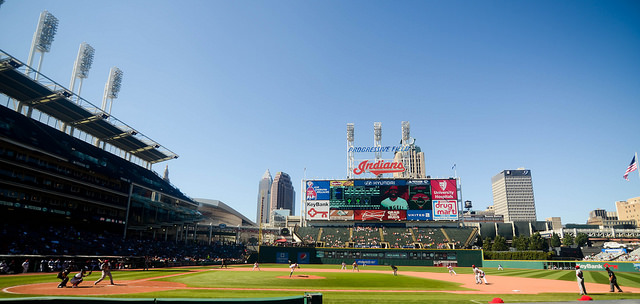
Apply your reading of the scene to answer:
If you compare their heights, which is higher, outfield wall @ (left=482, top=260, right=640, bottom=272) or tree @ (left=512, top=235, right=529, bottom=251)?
tree @ (left=512, top=235, right=529, bottom=251)

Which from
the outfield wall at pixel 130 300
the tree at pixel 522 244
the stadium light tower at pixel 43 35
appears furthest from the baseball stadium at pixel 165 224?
the outfield wall at pixel 130 300

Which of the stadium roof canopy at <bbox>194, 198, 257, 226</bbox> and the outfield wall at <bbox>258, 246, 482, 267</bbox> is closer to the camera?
the outfield wall at <bbox>258, 246, 482, 267</bbox>

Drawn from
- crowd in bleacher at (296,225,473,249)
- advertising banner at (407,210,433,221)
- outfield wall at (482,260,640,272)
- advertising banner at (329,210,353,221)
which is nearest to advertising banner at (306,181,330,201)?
advertising banner at (329,210,353,221)

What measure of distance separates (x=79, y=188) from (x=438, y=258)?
66.5 meters

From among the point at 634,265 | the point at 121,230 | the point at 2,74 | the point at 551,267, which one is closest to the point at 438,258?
the point at 551,267

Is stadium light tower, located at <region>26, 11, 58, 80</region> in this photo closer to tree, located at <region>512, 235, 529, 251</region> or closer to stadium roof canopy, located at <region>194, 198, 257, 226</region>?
stadium roof canopy, located at <region>194, 198, 257, 226</region>

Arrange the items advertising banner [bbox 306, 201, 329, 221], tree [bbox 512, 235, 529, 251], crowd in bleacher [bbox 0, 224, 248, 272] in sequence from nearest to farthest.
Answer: crowd in bleacher [bbox 0, 224, 248, 272], tree [bbox 512, 235, 529, 251], advertising banner [bbox 306, 201, 329, 221]

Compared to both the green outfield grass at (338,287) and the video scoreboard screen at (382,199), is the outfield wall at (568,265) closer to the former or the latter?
the green outfield grass at (338,287)

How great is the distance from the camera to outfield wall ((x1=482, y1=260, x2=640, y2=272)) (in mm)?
44388

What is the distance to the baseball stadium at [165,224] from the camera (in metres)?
36.6

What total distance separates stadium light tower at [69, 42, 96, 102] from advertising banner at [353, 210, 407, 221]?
61553 mm

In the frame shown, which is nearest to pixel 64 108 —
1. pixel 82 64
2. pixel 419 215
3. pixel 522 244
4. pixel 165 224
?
pixel 82 64

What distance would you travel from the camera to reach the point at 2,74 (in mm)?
45969

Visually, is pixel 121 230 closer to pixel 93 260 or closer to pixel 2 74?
pixel 93 260
